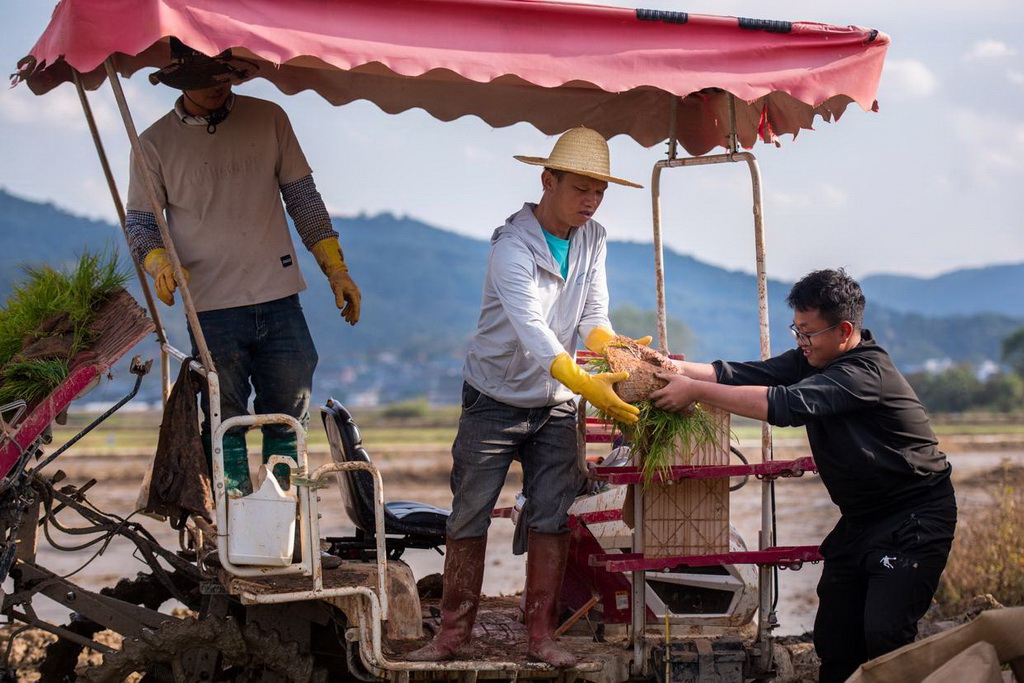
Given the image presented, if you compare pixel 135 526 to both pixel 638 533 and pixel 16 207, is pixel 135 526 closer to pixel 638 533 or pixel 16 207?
pixel 638 533

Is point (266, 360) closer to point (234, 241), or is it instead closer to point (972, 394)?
point (234, 241)

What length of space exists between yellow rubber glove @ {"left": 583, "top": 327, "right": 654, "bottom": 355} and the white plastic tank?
4.46 feet

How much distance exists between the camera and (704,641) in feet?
16.4

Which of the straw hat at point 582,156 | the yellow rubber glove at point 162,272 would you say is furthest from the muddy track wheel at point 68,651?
the straw hat at point 582,156

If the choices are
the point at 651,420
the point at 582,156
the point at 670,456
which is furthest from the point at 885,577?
the point at 582,156

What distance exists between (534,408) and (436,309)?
105m

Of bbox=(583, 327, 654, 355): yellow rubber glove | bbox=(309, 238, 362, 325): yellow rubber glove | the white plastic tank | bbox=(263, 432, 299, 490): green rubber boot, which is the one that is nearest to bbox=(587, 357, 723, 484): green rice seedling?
bbox=(583, 327, 654, 355): yellow rubber glove

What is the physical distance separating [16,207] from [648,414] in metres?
113

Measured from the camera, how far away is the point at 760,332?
5539 mm

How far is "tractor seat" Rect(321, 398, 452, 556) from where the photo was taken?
5.52 meters

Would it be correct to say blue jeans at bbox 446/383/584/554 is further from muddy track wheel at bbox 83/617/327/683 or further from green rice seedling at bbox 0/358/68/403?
green rice seedling at bbox 0/358/68/403

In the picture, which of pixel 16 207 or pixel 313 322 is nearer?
pixel 313 322

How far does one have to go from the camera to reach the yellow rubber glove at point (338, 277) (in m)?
5.84

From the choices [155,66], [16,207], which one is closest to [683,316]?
[16,207]
